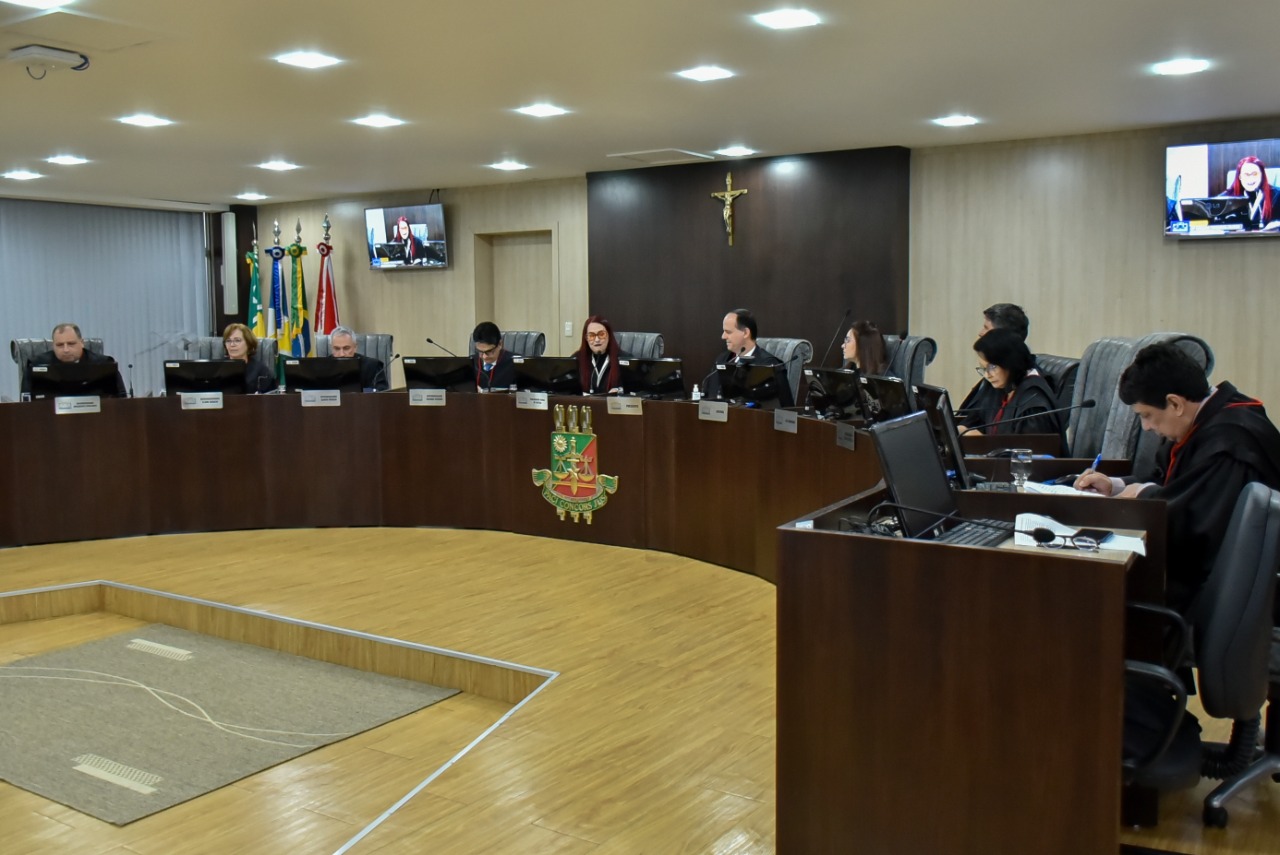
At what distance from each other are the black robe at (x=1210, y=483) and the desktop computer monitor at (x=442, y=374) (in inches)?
173

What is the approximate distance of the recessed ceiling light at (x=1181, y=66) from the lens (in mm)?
5562

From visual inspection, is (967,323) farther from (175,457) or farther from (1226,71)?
(175,457)

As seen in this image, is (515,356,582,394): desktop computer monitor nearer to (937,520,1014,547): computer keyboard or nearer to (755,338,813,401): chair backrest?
(755,338,813,401): chair backrest

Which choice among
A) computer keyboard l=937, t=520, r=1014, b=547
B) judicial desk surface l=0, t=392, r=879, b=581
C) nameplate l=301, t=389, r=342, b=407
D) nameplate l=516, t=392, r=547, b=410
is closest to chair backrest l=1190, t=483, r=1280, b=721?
computer keyboard l=937, t=520, r=1014, b=547

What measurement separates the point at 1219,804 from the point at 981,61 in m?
3.93

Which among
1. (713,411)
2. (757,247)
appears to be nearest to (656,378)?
(713,411)

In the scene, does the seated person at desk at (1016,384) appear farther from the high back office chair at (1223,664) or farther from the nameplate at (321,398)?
the nameplate at (321,398)

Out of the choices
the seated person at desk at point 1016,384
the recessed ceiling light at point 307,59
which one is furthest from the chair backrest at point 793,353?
the recessed ceiling light at point 307,59

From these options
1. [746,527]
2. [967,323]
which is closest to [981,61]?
[746,527]

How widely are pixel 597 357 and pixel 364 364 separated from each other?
1369mm

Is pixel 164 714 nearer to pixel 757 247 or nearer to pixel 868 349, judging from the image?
pixel 868 349

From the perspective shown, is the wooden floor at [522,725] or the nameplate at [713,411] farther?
the nameplate at [713,411]

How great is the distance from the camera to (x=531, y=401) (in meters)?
6.10

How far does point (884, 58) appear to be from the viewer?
544cm
